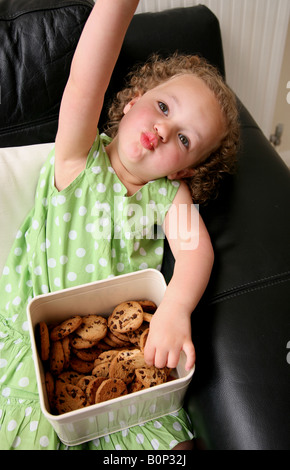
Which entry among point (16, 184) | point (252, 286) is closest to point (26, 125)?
point (16, 184)

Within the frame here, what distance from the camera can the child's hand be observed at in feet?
2.30

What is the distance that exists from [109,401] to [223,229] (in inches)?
17.2

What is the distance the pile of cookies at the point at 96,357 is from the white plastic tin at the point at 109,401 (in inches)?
0.9

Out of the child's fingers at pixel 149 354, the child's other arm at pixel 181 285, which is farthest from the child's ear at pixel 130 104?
the child's fingers at pixel 149 354

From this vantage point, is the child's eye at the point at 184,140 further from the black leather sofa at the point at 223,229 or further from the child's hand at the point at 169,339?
the child's hand at the point at 169,339

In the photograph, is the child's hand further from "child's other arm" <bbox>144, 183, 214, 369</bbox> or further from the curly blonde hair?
the curly blonde hair

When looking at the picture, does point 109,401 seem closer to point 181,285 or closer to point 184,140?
point 181,285

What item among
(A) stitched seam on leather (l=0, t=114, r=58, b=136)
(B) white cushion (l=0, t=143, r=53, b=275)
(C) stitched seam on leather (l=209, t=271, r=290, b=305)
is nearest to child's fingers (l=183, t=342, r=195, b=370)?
(C) stitched seam on leather (l=209, t=271, r=290, b=305)

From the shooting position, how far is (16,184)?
90cm

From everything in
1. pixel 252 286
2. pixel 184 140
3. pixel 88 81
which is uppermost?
pixel 88 81

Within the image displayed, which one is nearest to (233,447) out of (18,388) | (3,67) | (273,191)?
(18,388)

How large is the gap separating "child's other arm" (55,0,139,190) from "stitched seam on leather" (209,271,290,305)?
15.5 inches

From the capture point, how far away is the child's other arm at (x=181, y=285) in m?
0.70
